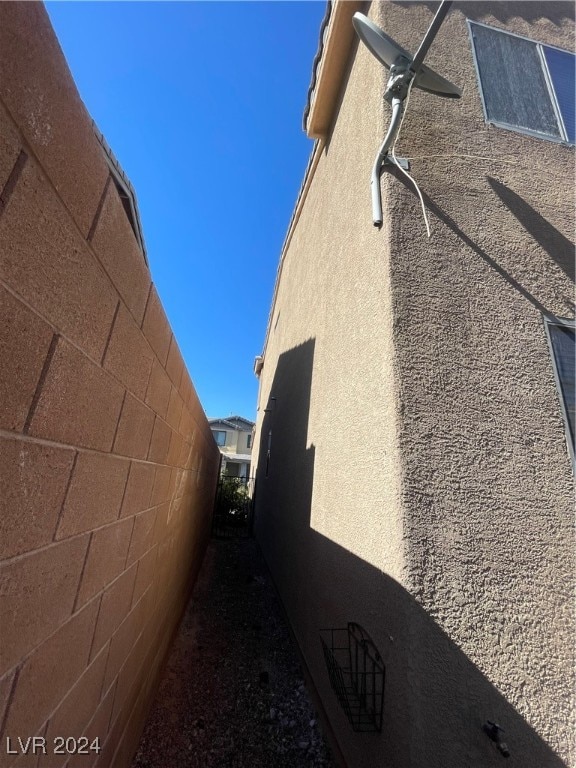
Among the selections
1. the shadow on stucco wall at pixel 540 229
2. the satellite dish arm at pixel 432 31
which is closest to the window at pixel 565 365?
the shadow on stucco wall at pixel 540 229

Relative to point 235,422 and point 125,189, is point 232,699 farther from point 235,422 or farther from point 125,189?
point 235,422

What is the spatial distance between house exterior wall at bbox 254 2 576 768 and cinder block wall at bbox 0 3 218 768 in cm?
131

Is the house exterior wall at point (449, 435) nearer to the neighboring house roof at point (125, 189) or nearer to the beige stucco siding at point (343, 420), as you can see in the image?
the beige stucco siding at point (343, 420)

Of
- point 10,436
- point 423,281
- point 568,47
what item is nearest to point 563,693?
point 423,281

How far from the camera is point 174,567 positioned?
123 inches

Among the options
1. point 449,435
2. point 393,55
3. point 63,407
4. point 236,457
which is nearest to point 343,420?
point 449,435

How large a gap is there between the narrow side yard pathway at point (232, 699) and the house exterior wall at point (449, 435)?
0.29m

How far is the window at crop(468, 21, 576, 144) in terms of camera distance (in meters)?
2.99

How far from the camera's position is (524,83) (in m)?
3.18

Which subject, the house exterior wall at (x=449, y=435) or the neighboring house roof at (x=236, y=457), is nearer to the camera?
the house exterior wall at (x=449, y=435)

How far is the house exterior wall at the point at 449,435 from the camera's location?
61.6 inches

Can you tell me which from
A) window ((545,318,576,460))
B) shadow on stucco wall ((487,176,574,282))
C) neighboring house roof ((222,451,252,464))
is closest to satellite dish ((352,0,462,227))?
shadow on stucco wall ((487,176,574,282))

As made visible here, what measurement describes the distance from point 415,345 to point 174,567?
2.77 meters

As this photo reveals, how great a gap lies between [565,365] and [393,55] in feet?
7.51
